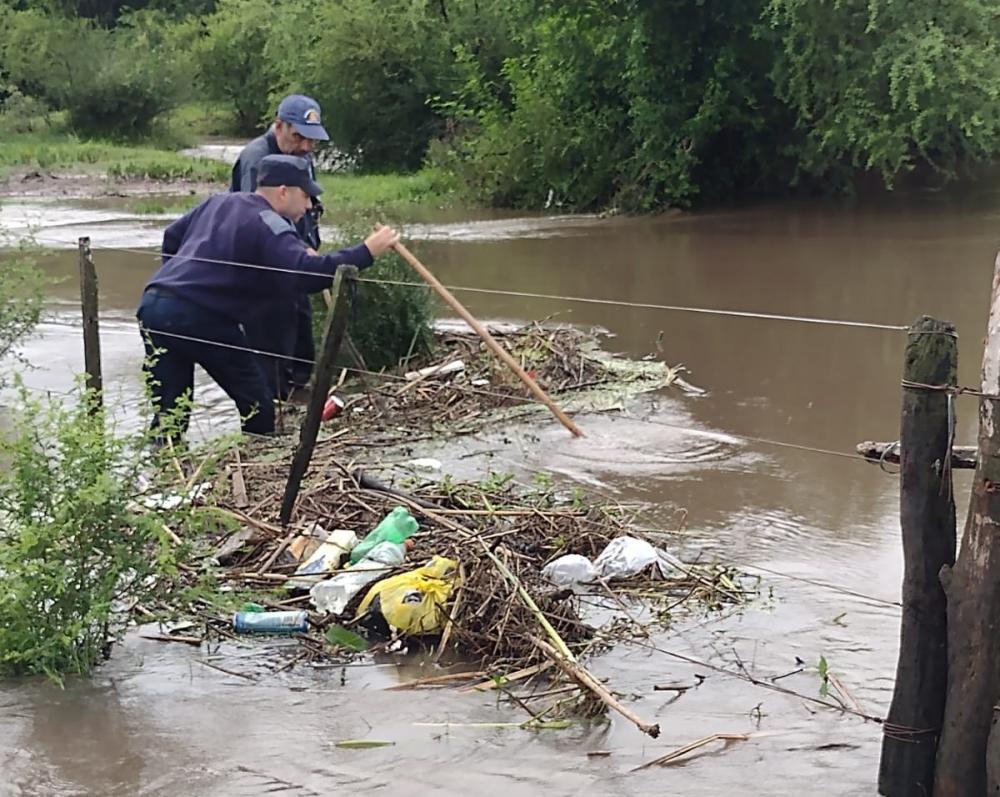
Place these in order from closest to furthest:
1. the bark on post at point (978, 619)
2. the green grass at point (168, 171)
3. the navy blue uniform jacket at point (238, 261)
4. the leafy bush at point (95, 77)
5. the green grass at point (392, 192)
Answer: the bark on post at point (978, 619)
the navy blue uniform jacket at point (238, 261)
the green grass at point (392, 192)
the green grass at point (168, 171)
the leafy bush at point (95, 77)

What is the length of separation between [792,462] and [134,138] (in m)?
30.7

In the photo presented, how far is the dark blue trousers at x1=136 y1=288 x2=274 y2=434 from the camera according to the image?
6.87 meters

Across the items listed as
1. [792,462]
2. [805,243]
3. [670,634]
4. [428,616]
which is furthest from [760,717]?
[805,243]

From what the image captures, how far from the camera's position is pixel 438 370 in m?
8.77

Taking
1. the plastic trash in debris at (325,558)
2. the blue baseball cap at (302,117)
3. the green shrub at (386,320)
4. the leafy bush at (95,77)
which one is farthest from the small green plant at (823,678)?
the leafy bush at (95,77)

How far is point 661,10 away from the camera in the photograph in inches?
785

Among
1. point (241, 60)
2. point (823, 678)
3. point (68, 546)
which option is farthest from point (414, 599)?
point (241, 60)

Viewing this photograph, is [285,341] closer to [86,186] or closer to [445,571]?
[445,571]

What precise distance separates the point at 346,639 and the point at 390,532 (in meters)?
0.70

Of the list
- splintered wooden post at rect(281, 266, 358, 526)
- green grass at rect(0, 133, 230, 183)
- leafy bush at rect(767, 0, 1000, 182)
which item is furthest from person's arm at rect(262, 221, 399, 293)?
green grass at rect(0, 133, 230, 183)

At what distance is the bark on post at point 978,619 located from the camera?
A: 3.42 meters

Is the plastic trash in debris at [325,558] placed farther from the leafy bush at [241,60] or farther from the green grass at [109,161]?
the leafy bush at [241,60]

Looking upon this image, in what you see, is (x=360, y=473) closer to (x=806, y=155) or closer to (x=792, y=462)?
(x=792, y=462)

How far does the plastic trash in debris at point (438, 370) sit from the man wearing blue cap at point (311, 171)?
655mm
